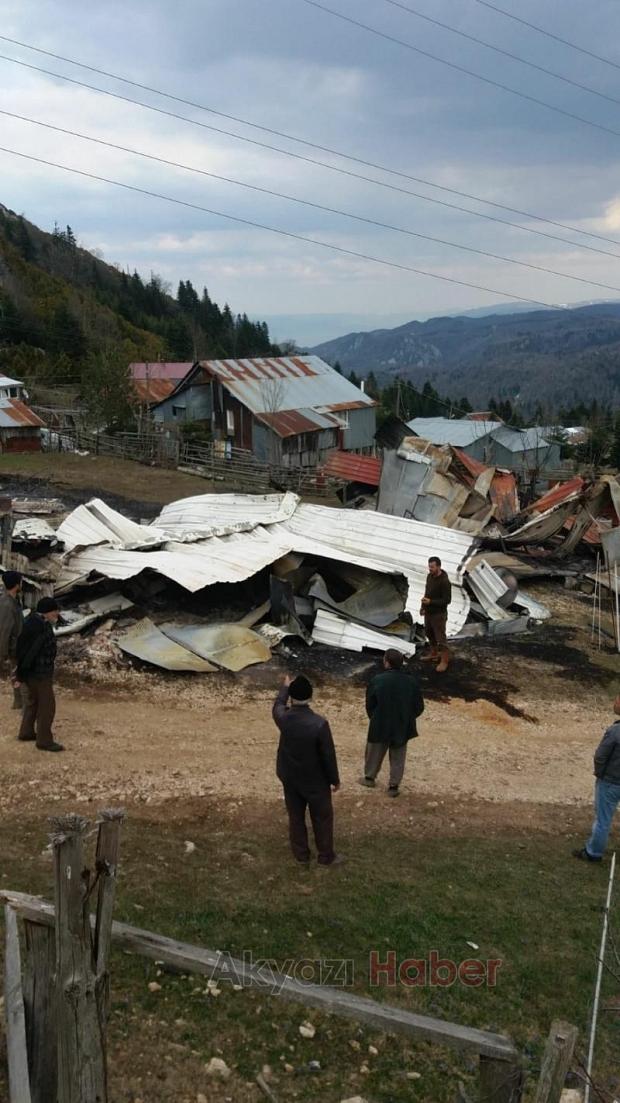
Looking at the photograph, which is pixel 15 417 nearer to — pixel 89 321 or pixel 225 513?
pixel 225 513

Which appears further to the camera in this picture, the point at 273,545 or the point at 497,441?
the point at 497,441

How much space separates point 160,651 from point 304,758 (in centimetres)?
647

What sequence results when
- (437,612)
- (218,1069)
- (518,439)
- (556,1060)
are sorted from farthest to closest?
(518,439) → (437,612) → (218,1069) → (556,1060)

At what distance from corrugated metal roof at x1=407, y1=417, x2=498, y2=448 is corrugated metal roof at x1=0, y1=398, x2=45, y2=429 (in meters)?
36.5

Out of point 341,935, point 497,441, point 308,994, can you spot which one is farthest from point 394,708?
point 497,441

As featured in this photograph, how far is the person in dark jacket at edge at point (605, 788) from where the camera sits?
289 inches

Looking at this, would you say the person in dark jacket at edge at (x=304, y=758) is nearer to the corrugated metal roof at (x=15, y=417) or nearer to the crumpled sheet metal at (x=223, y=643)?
the crumpled sheet metal at (x=223, y=643)

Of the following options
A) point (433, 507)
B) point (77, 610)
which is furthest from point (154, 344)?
point (77, 610)

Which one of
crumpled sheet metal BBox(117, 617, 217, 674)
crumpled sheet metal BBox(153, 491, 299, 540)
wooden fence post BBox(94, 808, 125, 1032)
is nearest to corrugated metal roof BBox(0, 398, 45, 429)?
crumpled sheet metal BBox(153, 491, 299, 540)

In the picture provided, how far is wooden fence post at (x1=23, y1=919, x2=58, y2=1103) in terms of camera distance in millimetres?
3730

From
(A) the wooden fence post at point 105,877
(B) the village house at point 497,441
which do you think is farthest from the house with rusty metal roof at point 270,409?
(A) the wooden fence post at point 105,877

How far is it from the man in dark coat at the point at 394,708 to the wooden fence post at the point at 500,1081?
451 cm

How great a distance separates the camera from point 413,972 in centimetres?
570

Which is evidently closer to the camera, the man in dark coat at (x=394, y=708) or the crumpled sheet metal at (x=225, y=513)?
the man in dark coat at (x=394, y=708)
